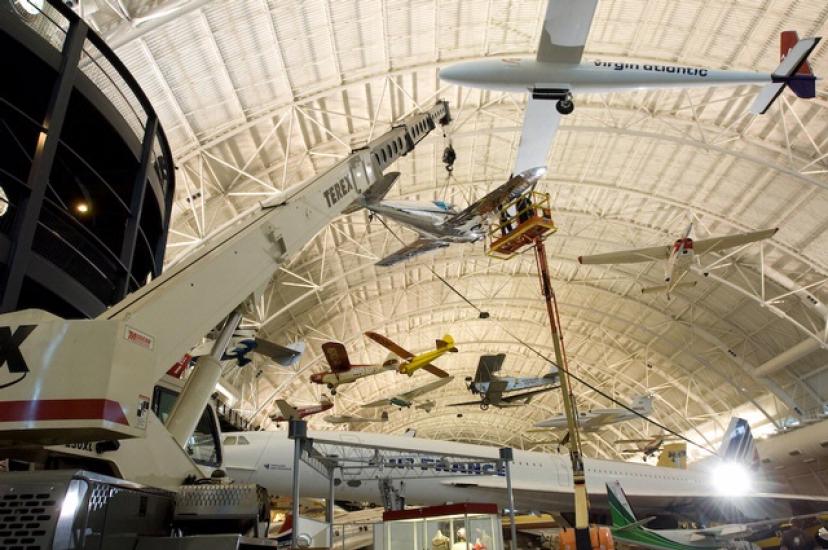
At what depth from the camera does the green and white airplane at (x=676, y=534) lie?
17.3 metres

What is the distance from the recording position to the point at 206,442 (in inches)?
331

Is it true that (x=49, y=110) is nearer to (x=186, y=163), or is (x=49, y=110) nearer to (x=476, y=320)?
(x=186, y=163)

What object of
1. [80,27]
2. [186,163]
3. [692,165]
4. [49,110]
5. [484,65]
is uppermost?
[692,165]

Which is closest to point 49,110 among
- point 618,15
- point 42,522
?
point 42,522

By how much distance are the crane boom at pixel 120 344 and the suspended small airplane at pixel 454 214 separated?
9.37m

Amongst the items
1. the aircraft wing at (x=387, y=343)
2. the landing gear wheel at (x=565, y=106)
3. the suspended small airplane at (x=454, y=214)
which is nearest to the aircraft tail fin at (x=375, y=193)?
the suspended small airplane at (x=454, y=214)

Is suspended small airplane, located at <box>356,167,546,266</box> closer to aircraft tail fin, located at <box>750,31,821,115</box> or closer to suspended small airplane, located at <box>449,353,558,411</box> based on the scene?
aircraft tail fin, located at <box>750,31,821,115</box>

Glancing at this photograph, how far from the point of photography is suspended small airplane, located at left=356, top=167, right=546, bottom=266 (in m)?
16.4

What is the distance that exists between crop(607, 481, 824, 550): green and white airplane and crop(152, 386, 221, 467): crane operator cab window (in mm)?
13276

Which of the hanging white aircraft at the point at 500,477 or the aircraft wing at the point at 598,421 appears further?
the aircraft wing at the point at 598,421

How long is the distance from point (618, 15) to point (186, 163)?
688 inches

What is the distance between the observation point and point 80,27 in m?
9.34

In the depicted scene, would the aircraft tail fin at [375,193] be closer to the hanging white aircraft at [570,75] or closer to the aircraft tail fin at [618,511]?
the hanging white aircraft at [570,75]

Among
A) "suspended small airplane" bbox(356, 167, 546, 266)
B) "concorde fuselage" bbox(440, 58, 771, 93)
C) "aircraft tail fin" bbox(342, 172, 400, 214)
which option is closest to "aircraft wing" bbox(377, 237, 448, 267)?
"suspended small airplane" bbox(356, 167, 546, 266)
